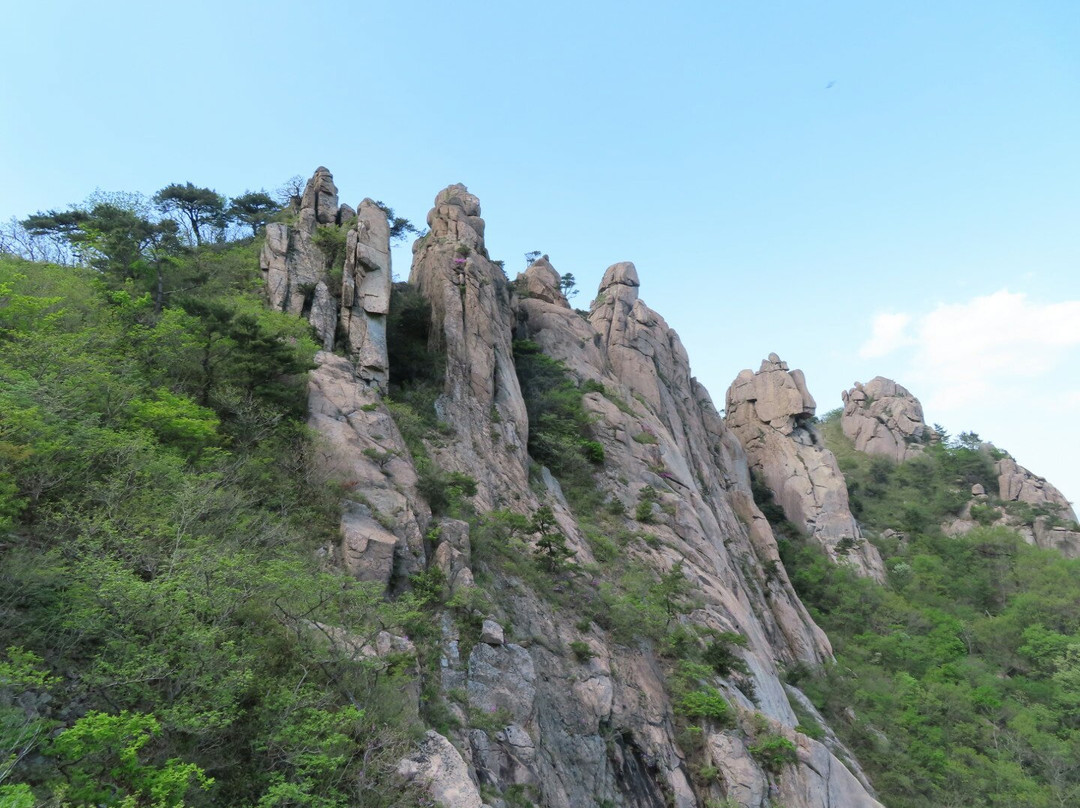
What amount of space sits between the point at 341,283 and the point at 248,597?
15812 mm

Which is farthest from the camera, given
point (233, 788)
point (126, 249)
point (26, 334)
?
point (126, 249)

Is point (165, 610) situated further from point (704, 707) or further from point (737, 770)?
point (737, 770)

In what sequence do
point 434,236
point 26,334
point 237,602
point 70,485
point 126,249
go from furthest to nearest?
point 434,236, point 126,249, point 26,334, point 70,485, point 237,602

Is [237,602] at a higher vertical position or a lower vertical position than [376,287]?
lower

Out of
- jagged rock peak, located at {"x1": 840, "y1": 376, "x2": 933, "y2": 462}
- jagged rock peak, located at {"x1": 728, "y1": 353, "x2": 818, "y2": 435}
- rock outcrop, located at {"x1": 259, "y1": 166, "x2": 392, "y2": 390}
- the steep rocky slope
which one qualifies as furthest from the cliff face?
jagged rock peak, located at {"x1": 840, "y1": 376, "x2": 933, "y2": 462}

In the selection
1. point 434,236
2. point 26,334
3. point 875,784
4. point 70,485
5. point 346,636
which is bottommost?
point 875,784

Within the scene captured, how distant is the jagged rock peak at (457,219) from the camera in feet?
98.5

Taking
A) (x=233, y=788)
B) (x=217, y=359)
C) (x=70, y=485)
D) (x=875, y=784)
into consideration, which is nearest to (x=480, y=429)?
(x=217, y=359)

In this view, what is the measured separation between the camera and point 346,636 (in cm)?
1038

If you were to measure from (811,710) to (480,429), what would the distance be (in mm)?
17128

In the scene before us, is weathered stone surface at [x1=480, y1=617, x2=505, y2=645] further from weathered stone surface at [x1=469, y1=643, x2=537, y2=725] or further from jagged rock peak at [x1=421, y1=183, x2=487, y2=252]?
jagged rock peak at [x1=421, y1=183, x2=487, y2=252]

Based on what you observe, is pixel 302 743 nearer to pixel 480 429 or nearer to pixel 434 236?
pixel 480 429

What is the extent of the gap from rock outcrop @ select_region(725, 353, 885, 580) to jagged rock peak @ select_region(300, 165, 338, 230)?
3594 centimetres

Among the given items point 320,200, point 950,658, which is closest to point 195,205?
point 320,200
